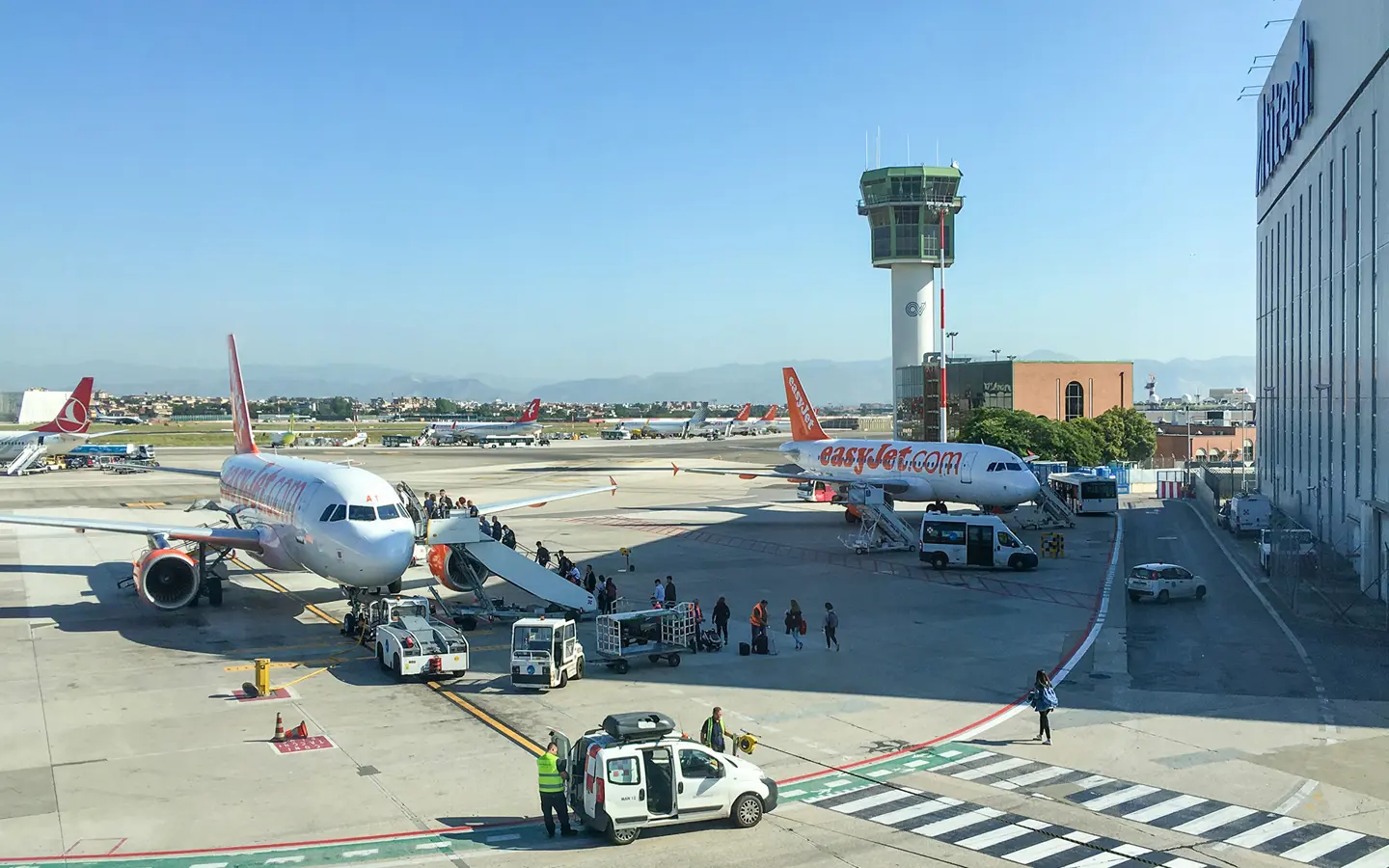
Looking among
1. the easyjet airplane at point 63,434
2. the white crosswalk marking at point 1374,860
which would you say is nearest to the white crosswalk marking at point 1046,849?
the white crosswalk marking at point 1374,860

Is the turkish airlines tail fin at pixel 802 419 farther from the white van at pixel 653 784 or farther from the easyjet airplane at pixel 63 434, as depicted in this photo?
the easyjet airplane at pixel 63 434

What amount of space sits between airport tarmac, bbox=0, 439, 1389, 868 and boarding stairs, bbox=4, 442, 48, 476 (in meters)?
74.3

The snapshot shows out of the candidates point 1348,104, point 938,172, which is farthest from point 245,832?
point 938,172

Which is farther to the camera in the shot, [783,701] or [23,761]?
[783,701]

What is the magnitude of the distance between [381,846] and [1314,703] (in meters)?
22.7

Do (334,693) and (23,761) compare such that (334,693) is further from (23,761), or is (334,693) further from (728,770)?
(728,770)

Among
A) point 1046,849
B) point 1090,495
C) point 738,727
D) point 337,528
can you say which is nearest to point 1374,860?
point 1046,849

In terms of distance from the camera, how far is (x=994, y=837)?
18.6 metres

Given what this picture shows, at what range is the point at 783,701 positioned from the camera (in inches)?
1099

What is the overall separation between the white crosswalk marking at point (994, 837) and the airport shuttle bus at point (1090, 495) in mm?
59821

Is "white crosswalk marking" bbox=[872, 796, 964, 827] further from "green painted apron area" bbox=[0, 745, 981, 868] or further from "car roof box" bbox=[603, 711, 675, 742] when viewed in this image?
"green painted apron area" bbox=[0, 745, 981, 868]

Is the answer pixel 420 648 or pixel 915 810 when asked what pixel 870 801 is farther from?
pixel 420 648

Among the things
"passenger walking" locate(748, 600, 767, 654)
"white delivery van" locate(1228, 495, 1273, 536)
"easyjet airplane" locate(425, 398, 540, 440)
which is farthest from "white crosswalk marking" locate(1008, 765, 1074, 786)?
"easyjet airplane" locate(425, 398, 540, 440)

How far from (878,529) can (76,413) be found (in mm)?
93568
